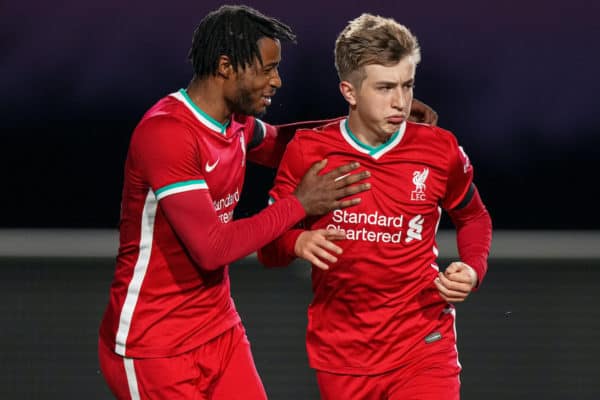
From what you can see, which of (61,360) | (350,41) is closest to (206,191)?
(350,41)

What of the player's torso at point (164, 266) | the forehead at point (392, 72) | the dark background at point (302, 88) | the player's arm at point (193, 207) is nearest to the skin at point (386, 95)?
the forehead at point (392, 72)

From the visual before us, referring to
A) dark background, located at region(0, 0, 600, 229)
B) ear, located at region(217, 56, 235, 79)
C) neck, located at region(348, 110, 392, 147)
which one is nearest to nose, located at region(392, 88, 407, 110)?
neck, located at region(348, 110, 392, 147)

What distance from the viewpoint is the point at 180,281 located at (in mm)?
2434

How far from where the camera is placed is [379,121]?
8.07ft

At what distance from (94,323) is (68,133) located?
4.81 ft

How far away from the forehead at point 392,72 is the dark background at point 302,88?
10.1 ft

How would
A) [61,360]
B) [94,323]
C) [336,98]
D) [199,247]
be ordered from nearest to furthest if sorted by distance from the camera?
[199,247] → [61,360] → [94,323] → [336,98]

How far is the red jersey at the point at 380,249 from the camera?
2.47m

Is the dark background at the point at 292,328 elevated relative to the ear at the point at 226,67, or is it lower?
lower

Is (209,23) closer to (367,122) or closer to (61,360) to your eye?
(367,122)

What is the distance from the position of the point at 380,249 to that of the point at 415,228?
0.33 feet

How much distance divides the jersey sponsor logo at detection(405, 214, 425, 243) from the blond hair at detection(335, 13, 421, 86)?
344mm

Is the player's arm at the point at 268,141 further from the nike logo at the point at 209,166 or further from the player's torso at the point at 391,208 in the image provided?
the nike logo at the point at 209,166

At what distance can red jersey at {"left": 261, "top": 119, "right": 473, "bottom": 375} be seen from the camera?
2.47m
